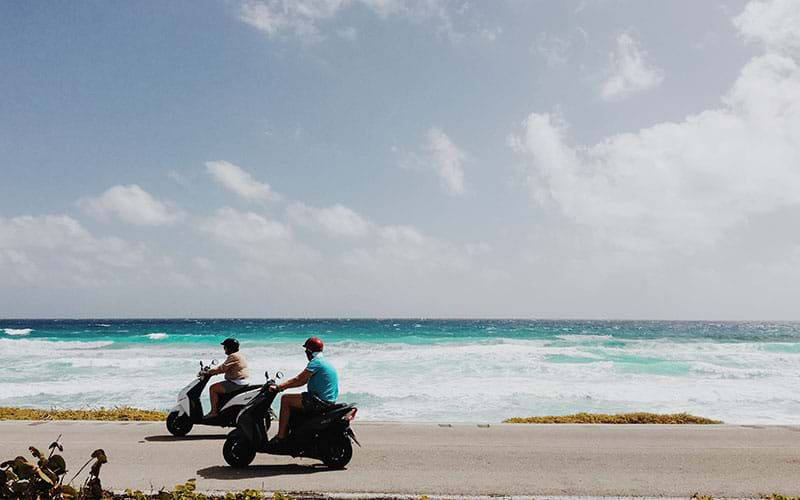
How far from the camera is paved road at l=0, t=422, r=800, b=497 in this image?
6590 mm

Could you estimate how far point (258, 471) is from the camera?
23.7ft

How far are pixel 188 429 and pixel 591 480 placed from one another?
6.45 metres

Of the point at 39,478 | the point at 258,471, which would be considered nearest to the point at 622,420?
the point at 258,471

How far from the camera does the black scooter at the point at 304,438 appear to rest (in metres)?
7.24

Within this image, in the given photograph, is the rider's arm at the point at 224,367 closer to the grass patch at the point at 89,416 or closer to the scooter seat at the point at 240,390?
the scooter seat at the point at 240,390

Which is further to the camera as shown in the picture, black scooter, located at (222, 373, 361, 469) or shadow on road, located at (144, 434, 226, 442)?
shadow on road, located at (144, 434, 226, 442)

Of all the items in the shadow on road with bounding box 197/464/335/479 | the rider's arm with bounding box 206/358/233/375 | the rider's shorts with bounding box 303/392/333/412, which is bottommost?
the shadow on road with bounding box 197/464/335/479

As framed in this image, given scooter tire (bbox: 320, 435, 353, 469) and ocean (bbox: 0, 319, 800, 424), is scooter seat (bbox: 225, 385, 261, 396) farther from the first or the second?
ocean (bbox: 0, 319, 800, 424)

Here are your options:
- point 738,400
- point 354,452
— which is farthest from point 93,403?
point 738,400

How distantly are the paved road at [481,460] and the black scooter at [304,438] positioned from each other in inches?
7.8

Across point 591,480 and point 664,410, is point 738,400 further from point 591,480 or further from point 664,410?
point 591,480

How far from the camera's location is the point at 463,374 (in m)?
26.6

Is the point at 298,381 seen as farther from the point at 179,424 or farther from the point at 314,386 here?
the point at 179,424

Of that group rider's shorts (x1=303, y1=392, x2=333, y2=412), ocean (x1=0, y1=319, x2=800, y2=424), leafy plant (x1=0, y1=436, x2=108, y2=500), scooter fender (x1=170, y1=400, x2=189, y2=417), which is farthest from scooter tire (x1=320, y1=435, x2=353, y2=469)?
ocean (x1=0, y1=319, x2=800, y2=424)
